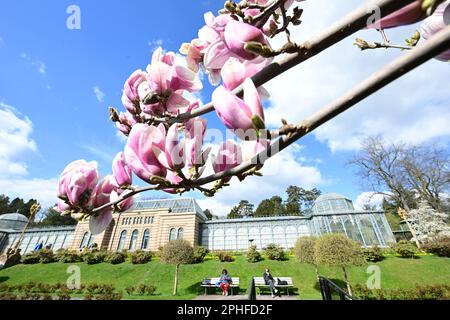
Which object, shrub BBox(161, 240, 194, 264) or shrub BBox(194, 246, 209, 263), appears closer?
shrub BBox(161, 240, 194, 264)

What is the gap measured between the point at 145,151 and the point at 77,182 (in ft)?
1.12

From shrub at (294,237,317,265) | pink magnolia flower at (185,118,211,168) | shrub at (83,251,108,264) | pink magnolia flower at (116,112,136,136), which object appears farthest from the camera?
shrub at (83,251,108,264)

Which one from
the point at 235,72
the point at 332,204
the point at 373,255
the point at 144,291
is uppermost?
the point at 332,204

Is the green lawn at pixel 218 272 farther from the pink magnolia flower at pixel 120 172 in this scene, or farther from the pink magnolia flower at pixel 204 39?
the pink magnolia flower at pixel 204 39

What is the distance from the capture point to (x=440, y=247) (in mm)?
14656

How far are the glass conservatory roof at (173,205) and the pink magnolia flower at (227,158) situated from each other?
2493 cm

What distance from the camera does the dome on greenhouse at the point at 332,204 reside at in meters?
22.1

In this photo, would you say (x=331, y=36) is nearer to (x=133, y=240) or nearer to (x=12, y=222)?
(x=133, y=240)

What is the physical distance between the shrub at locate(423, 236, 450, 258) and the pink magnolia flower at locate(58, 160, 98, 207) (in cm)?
2071

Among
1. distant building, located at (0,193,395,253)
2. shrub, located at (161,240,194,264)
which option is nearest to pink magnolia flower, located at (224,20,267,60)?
shrub, located at (161,240,194,264)

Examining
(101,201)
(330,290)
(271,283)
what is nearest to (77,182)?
(101,201)

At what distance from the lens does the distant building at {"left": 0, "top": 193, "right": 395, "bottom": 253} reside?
2005 centimetres

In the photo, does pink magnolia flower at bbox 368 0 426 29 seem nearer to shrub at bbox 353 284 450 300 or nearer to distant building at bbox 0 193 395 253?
shrub at bbox 353 284 450 300

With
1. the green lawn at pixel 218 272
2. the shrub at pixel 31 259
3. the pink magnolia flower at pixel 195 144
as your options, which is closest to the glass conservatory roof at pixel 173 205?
the green lawn at pixel 218 272
